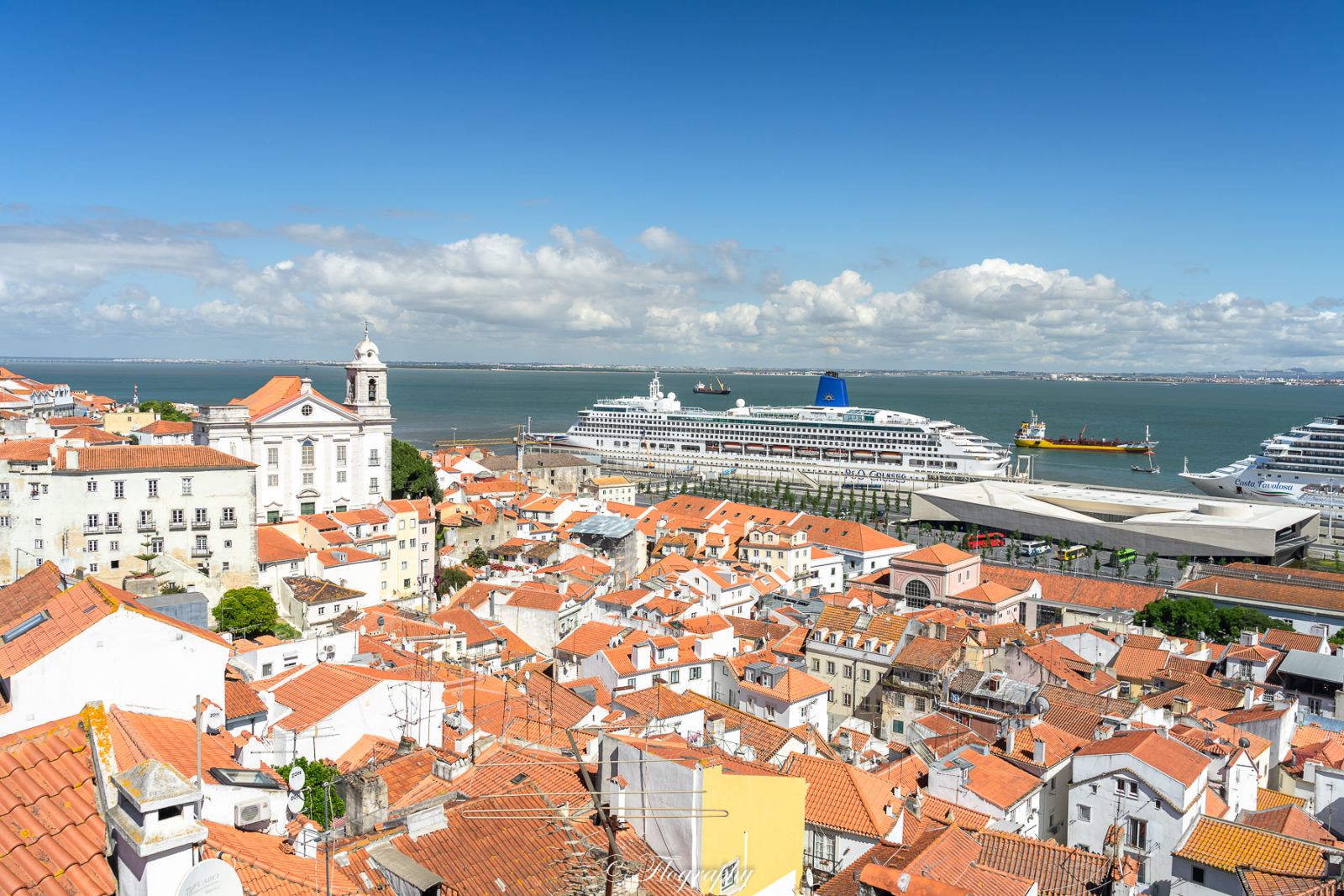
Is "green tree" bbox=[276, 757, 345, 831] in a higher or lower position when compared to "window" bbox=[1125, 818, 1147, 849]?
higher

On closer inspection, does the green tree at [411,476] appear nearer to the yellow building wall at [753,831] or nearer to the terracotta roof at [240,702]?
the terracotta roof at [240,702]

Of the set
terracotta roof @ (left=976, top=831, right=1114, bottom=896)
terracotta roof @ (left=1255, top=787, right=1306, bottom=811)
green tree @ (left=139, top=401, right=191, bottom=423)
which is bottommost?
terracotta roof @ (left=1255, top=787, right=1306, bottom=811)

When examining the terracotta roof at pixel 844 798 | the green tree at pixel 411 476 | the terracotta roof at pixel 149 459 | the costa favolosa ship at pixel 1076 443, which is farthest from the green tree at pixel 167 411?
the costa favolosa ship at pixel 1076 443

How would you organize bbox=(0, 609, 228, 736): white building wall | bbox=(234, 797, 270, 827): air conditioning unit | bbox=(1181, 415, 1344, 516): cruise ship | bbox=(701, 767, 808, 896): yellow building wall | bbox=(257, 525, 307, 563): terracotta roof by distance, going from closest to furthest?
→ bbox=(234, 797, 270, 827): air conditioning unit < bbox=(0, 609, 228, 736): white building wall < bbox=(701, 767, 808, 896): yellow building wall < bbox=(257, 525, 307, 563): terracotta roof < bbox=(1181, 415, 1344, 516): cruise ship

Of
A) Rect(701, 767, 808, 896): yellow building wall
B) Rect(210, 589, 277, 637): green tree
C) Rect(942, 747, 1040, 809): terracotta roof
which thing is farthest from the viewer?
Rect(210, 589, 277, 637): green tree

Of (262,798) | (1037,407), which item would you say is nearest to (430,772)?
(262,798)

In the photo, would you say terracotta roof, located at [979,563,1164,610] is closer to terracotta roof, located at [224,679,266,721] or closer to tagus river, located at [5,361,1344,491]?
terracotta roof, located at [224,679,266,721]

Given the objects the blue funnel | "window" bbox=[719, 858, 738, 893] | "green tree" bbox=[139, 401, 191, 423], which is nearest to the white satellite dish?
"window" bbox=[719, 858, 738, 893]

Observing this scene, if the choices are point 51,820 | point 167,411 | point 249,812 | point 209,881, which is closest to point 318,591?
point 249,812
